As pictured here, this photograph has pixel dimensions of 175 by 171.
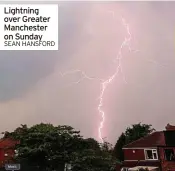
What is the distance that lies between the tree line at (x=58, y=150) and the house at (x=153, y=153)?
1172 millimetres

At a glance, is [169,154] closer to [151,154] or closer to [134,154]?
[151,154]

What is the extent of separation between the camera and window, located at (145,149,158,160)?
14.8 m

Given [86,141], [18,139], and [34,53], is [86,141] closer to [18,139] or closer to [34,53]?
[18,139]

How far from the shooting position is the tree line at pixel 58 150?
1331cm

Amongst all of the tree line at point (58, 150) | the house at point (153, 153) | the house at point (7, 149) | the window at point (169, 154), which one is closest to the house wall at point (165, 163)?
the house at point (153, 153)

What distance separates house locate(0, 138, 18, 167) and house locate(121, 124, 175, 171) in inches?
191

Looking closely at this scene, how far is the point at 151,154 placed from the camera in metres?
14.9

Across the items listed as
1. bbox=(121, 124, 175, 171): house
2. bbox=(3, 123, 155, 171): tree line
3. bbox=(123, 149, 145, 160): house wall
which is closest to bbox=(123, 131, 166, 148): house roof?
bbox=(121, 124, 175, 171): house

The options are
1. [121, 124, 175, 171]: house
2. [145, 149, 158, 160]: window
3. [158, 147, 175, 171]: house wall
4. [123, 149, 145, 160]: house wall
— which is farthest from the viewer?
[123, 149, 145, 160]: house wall

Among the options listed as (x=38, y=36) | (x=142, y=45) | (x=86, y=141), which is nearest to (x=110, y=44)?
(x=142, y=45)

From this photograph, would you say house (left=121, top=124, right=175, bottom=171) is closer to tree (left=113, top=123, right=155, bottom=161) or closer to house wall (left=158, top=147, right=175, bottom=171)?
house wall (left=158, top=147, right=175, bottom=171)

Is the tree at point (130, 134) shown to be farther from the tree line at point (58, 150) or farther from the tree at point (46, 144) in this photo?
the tree at point (46, 144)

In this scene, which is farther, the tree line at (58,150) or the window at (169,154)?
the window at (169,154)

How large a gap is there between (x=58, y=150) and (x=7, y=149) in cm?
221
